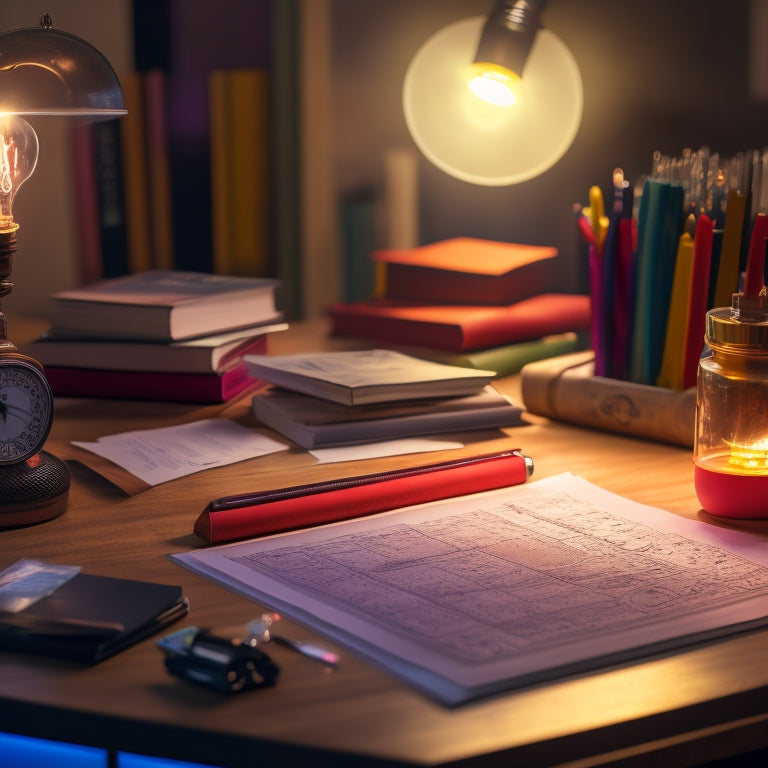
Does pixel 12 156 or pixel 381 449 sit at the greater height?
pixel 12 156

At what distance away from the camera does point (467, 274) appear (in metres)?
1.53

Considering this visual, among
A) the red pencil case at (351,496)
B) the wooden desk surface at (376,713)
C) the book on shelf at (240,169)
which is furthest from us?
the book on shelf at (240,169)

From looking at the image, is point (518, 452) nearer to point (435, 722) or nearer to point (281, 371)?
point (281, 371)

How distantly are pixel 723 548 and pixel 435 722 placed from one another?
354mm

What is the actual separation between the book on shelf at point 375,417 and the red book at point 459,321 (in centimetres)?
19

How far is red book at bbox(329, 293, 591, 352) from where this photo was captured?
4.68 ft

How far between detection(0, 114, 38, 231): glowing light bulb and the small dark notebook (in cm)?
36

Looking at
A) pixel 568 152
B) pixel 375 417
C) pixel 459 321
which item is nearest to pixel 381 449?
pixel 375 417

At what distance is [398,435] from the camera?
3.82ft

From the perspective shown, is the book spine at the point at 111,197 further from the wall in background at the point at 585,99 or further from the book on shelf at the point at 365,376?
the book on shelf at the point at 365,376

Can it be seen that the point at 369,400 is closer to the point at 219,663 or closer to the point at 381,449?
the point at 381,449

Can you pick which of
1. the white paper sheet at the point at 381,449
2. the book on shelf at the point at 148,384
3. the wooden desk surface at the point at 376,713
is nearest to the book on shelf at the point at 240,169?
the book on shelf at the point at 148,384

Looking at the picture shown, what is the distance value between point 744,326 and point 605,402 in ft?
0.99

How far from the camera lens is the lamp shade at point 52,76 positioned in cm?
94
